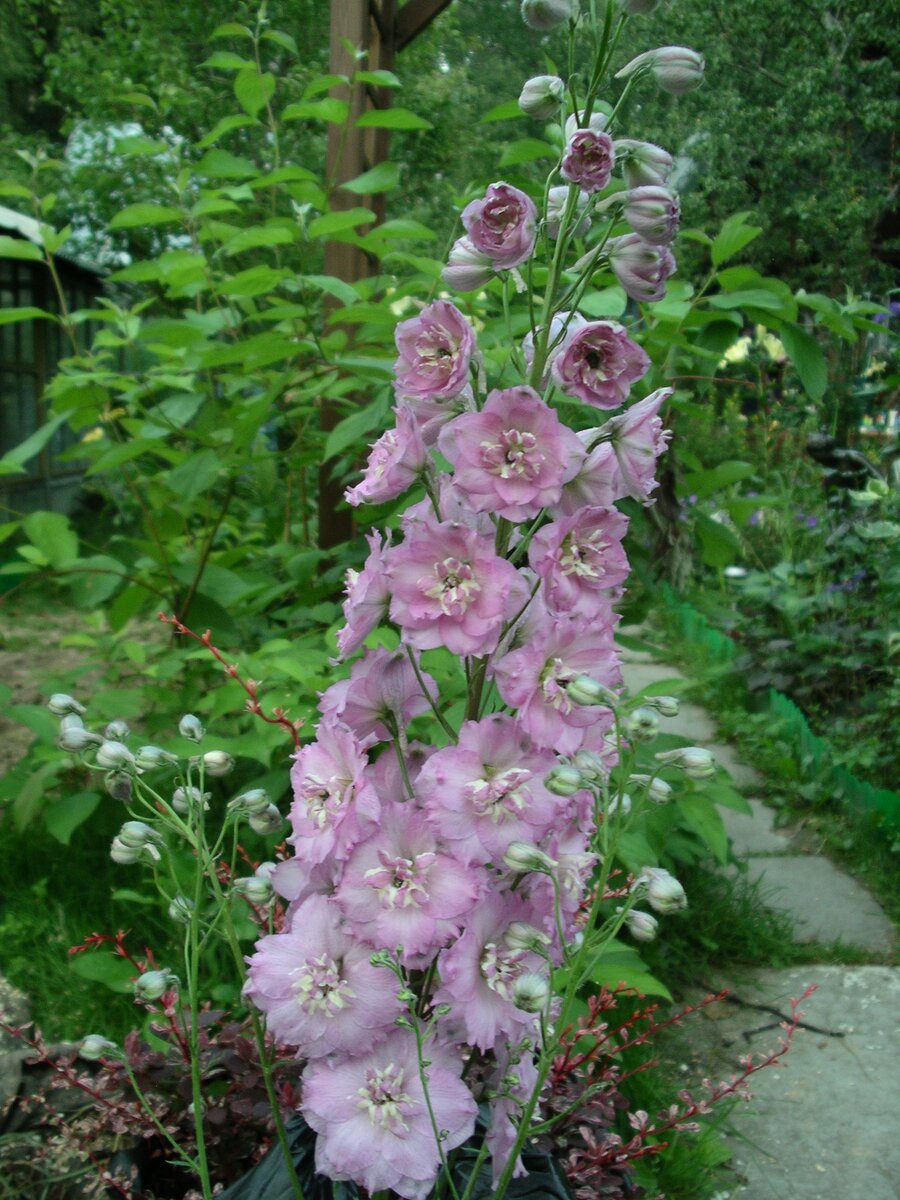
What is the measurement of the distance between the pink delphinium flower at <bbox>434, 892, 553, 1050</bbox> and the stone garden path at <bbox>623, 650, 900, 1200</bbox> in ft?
3.26

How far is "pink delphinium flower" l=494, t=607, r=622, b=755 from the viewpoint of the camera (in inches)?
32.5

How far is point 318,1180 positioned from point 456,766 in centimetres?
54

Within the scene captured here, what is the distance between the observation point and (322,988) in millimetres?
875

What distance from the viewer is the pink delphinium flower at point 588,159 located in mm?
854

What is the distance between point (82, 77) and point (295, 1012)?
31.3 ft

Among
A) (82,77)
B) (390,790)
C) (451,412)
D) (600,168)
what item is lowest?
(390,790)

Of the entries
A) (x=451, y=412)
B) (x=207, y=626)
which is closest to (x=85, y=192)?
(x=207, y=626)

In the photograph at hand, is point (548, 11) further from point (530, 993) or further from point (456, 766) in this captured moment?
point (530, 993)

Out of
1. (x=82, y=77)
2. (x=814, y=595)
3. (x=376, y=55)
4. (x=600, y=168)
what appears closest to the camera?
(x=600, y=168)

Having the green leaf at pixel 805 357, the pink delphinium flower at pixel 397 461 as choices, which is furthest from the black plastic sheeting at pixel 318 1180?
the green leaf at pixel 805 357

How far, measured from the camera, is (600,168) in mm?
864

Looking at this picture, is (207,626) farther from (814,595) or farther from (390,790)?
(814,595)

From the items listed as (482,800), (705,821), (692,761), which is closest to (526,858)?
(482,800)

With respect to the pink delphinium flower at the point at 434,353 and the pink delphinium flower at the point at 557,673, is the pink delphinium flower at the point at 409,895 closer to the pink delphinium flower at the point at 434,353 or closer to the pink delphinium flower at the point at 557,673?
the pink delphinium flower at the point at 557,673
